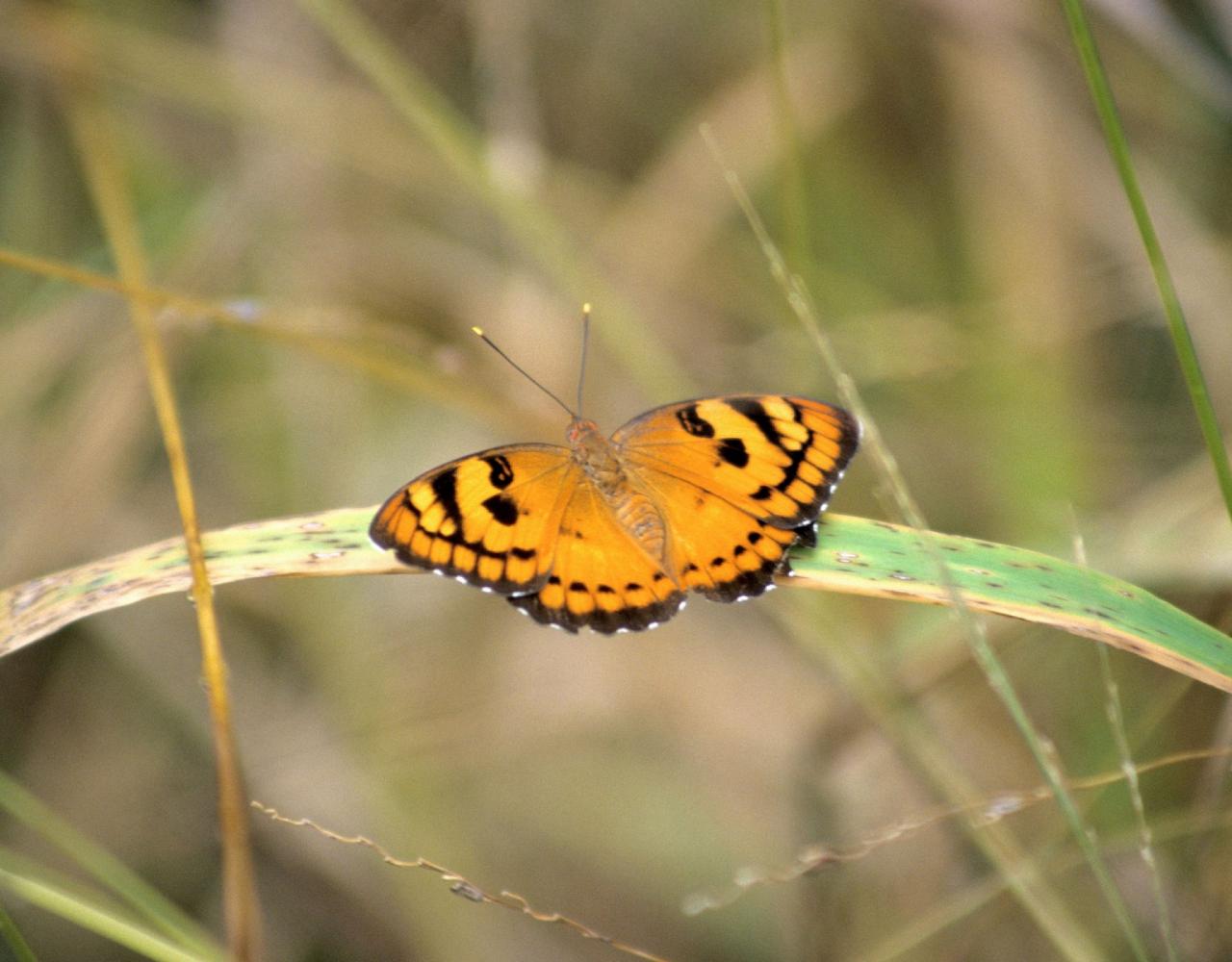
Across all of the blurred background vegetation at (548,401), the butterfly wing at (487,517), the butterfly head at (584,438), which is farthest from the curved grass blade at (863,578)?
the blurred background vegetation at (548,401)

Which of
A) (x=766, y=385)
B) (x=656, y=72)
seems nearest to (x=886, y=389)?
(x=766, y=385)

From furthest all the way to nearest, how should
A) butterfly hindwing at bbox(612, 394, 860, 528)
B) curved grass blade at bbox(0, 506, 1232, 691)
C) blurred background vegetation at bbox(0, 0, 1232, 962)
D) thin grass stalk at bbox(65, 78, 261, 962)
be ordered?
1. blurred background vegetation at bbox(0, 0, 1232, 962)
2. butterfly hindwing at bbox(612, 394, 860, 528)
3. curved grass blade at bbox(0, 506, 1232, 691)
4. thin grass stalk at bbox(65, 78, 261, 962)

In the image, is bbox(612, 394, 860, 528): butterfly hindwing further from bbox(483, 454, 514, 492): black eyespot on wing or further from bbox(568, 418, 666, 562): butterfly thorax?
bbox(483, 454, 514, 492): black eyespot on wing

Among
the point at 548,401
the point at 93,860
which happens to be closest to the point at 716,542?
the point at 93,860

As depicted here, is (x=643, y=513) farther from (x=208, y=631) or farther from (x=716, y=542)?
(x=208, y=631)

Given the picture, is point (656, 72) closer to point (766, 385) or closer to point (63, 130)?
point (766, 385)

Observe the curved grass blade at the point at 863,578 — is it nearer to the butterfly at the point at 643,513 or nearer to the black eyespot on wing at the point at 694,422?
the butterfly at the point at 643,513

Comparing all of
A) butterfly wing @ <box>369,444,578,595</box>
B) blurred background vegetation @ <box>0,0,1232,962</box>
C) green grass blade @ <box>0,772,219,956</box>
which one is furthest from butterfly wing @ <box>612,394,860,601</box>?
green grass blade @ <box>0,772,219,956</box>

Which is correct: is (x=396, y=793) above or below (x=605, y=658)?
below
